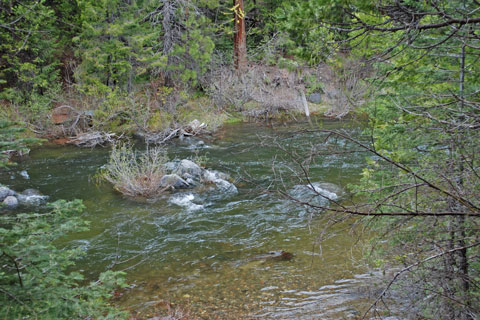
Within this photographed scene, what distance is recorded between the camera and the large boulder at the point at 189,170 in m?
10.7

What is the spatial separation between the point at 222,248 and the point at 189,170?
14.2ft

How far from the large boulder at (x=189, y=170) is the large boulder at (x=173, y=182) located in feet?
1.19

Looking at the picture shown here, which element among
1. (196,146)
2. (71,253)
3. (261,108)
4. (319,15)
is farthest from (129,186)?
(261,108)

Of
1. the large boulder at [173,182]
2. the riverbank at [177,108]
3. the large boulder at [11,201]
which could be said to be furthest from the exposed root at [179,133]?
the large boulder at [11,201]

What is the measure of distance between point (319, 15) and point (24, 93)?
19044 millimetres

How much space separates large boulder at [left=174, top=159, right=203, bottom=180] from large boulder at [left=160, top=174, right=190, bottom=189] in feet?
1.19

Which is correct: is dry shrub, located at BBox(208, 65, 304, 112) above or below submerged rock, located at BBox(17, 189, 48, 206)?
above

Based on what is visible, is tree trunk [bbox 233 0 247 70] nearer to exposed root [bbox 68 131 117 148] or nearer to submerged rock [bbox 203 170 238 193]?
exposed root [bbox 68 131 117 148]

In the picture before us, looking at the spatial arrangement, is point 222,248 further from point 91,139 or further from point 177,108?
point 177,108

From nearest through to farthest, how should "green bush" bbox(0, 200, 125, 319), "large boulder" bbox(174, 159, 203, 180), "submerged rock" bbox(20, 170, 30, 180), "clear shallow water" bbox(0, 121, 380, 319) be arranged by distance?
1. "green bush" bbox(0, 200, 125, 319)
2. "clear shallow water" bbox(0, 121, 380, 319)
3. "large boulder" bbox(174, 159, 203, 180)
4. "submerged rock" bbox(20, 170, 30, 180)

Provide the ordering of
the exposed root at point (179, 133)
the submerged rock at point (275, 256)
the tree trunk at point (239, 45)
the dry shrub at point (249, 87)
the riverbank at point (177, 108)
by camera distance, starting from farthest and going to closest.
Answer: the tree trunk at point (239, 45)
the dry shrub at point (249, 87)
the riverbank at point (177, 108)
the exposed root at point (179, 133)
the submerged rock at point (275, 256)

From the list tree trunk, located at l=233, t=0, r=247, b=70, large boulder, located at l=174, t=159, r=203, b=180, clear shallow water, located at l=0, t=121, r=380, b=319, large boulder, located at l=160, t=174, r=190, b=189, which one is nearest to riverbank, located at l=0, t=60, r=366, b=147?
tree trunk, located at l=233, t=0, r=247, b=70

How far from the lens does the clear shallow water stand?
5.03m

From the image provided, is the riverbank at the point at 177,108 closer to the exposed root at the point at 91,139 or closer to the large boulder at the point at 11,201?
the exposed root at the point at 91,139
